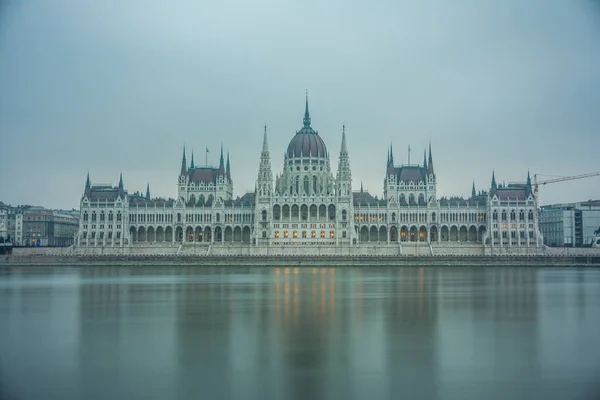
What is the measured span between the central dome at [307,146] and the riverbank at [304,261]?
2995cm

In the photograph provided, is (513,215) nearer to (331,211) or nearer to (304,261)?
(331,211)

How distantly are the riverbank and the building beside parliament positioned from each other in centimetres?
1229

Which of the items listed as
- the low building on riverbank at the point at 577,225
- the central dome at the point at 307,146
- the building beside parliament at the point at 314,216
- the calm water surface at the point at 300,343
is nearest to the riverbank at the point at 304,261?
the building beside parliament at the point at 314,216

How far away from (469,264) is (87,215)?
220 ft

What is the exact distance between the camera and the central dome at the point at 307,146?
136312mm

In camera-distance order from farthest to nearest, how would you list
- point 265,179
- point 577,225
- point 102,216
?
point 577,225 → point 102,216 → point 265,179

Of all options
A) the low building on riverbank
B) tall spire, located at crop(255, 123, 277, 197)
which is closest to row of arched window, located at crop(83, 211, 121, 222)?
tall spire, located at crop(255, 123, 277, 197)

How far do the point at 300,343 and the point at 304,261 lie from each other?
73.0m

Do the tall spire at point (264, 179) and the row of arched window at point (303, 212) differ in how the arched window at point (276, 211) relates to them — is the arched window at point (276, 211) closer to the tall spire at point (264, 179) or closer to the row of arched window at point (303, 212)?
the row of arched window at point (303, 212)

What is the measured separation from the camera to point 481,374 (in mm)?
30188

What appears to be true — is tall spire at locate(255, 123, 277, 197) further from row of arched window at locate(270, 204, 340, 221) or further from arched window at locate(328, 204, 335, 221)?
arched window at locate(328, 204, 335, 221)

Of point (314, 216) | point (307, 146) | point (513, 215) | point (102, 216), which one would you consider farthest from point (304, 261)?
point (102, 216)

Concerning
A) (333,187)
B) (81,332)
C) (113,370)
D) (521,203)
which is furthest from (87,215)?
(113,370)

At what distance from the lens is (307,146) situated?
449 ft
